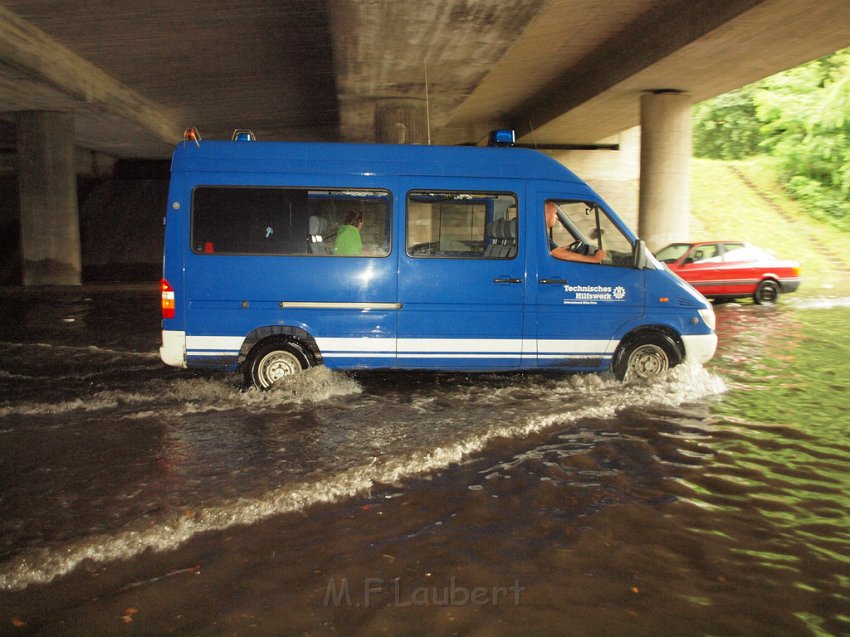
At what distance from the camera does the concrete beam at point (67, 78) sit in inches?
575

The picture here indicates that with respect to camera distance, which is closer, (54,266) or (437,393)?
(437,393)

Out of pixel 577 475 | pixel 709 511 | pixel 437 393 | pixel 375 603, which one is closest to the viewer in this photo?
pixel 375 603

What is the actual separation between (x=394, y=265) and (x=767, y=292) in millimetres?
13055

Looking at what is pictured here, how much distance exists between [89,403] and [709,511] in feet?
20.0

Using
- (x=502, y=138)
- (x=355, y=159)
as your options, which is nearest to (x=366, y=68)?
(x=502, y=138)

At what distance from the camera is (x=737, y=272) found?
16672 mm

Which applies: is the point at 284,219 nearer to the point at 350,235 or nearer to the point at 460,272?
the point at 350,235

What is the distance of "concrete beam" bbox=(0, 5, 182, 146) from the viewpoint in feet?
47.9

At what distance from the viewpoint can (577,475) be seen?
16.3ft

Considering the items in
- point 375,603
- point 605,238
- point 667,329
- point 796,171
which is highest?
point 796,171

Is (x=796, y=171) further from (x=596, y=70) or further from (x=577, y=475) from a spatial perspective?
(x=577, y=475)

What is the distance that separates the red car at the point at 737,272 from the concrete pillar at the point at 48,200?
19372 millimetres

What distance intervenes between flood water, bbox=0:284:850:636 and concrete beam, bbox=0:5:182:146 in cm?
1032

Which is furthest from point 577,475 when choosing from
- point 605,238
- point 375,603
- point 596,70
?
point 596,70
